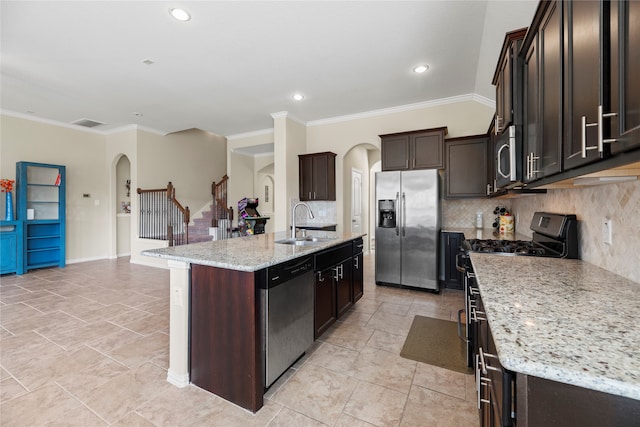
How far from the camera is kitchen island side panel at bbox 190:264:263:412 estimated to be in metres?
1.77

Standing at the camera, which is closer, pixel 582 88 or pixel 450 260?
pixel 582 88

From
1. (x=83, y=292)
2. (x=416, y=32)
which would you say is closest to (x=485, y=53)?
(x=416, y=32)

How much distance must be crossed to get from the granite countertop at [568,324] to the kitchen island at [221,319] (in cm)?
126

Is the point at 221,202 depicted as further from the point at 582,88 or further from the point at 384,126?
the point at 582,88

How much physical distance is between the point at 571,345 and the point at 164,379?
2452 mm

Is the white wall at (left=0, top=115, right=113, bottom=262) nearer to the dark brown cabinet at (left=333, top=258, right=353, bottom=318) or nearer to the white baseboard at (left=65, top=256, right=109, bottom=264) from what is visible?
the white baseboard at (left=65, top=256, right=109, bottom=264)

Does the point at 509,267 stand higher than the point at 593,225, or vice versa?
the point at 593,225

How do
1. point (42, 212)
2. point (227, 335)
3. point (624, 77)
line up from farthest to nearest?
point (42, 212) → point (227, 335) → point (624, 77)

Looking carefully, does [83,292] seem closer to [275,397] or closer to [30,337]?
[30,337]

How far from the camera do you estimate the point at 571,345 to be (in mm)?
780

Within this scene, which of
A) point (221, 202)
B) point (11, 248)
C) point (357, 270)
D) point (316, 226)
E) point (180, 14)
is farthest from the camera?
point (221, 202)

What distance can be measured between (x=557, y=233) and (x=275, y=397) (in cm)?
226

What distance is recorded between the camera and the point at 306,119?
5.69 m

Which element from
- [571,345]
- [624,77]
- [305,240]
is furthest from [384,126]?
[571,345]
